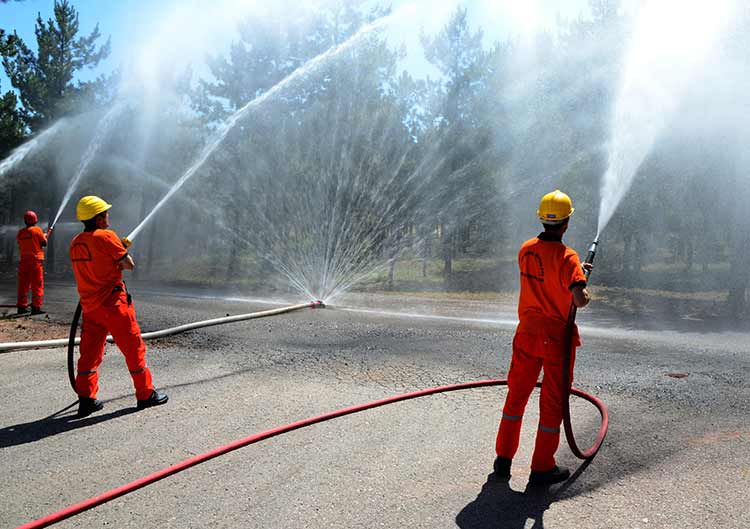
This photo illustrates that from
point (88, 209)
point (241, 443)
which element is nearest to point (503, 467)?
point (241, 443)

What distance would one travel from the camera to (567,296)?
3.72 meters

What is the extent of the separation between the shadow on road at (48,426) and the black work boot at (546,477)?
3.56 meters

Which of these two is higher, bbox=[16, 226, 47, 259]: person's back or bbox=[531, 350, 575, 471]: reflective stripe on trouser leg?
bbox=[16, 226, 47, 259]: person's back

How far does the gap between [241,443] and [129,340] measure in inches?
63.5

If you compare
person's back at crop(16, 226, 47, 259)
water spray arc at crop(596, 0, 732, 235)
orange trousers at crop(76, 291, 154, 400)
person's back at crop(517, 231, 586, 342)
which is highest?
water spray arc at crop(596, 0, 732, 235)

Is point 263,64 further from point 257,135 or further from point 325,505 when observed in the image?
point 325,505

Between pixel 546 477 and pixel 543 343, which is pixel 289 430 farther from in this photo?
pixel 543 343

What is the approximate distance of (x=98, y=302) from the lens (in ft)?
16.9

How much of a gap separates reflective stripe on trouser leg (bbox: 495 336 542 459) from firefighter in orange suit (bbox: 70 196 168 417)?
10.8 feet

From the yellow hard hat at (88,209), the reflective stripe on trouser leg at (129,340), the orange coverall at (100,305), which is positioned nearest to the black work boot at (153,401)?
the reflective stripe on trouser leg at (129,340)

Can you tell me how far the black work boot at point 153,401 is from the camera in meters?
5.35

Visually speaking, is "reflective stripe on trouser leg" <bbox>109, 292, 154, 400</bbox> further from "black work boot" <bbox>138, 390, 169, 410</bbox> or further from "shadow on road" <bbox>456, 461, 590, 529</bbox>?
"shadow on road" <bbox>456, 461, 590, 529</bbox>

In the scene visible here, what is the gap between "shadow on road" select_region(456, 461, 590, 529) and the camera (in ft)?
10.7

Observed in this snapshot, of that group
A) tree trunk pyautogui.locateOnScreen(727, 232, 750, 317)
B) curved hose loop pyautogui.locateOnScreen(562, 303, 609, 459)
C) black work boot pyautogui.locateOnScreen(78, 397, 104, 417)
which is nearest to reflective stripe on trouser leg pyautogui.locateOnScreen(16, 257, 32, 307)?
black work boot pyautogui.locateOnScreen(78, 397, 104, 417)
